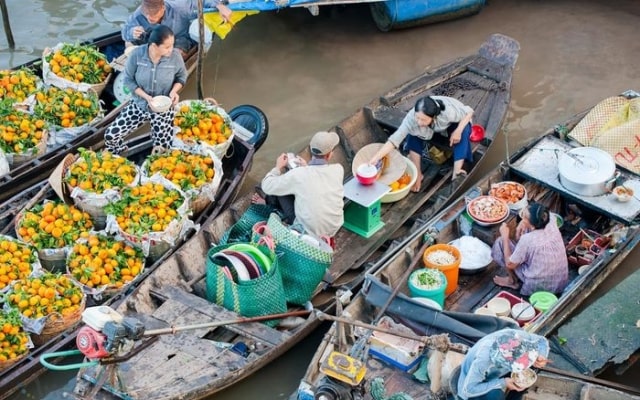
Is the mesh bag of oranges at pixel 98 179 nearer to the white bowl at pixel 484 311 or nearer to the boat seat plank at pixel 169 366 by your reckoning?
the boat seat plank at pixel 169 366

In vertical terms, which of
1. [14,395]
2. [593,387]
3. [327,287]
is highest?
[593,387]

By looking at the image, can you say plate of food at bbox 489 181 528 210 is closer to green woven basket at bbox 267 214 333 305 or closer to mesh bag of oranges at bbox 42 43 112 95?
green woven basket at bbox 267 214 333 305

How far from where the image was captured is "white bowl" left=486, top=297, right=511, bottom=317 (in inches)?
242

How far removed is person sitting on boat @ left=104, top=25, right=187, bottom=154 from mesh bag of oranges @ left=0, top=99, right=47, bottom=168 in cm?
68

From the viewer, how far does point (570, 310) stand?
6.29m

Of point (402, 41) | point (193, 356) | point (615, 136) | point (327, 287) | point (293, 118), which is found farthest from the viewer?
point (402, 41)

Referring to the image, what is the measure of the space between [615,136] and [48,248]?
192 inches

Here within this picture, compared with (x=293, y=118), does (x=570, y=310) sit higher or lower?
higher

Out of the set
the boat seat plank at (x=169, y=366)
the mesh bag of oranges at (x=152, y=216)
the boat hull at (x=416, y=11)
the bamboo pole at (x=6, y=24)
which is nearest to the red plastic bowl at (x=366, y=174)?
the mesh bag of oranges at (x=152, y=216)

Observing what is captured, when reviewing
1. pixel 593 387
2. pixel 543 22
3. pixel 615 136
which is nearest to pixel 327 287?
pixel 593 387

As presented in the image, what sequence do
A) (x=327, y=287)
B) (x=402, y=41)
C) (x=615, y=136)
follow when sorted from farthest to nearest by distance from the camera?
(x=402, y=41) → (x=615, y=136) → (x=327, y=287)

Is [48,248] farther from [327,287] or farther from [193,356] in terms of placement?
[327,287]

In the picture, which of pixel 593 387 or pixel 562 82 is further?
pixel 562 82

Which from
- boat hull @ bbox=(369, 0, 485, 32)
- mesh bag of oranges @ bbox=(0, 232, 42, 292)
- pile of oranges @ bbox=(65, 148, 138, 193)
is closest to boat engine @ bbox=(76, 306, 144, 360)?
mesh bag of oranges @ bbox=(0, 232, 42, 292)
